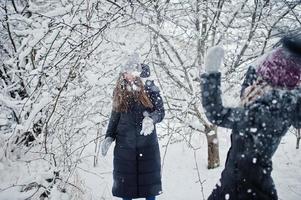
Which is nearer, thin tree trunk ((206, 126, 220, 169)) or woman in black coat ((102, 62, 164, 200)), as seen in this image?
woman in black coat ((102, 62, 164, 200))

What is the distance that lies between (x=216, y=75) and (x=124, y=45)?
3125 mm

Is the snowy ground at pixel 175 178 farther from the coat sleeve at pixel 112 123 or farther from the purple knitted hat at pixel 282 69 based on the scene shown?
the purple knitted hat at pixel 282 69

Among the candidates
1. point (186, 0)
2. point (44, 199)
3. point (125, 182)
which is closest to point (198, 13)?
point (186, 0)

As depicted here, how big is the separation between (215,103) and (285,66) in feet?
1.38

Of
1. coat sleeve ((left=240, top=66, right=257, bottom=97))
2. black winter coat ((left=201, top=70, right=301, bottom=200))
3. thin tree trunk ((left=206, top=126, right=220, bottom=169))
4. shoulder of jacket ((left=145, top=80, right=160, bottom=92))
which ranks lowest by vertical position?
thin tree trunk ((left=206, top=126, right=220, bottom=169))

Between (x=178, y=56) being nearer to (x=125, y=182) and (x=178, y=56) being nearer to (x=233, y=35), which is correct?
(x=233, y=35)

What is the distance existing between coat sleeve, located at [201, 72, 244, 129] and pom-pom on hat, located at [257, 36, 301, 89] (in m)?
0.25

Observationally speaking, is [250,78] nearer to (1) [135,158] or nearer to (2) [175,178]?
(1) [135,158]

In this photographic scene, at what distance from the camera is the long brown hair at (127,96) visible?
338 centimetres

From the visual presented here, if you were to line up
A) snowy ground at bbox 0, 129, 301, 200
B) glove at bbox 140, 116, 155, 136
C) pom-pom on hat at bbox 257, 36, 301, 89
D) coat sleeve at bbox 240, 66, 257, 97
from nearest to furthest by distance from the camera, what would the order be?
pom-pom on hat at bbox 257, 36, 301, 89 < coat sleeve at bbox 240, 66, 257, 97 < glove at bbox 140, 116, 155, 136 < snowy ground at bbox 0, 129, 301, 200

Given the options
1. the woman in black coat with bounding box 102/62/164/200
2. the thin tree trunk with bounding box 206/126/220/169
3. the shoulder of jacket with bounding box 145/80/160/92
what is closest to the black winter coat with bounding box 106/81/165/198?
the woman in black coat with bounding box 102/62/164/200

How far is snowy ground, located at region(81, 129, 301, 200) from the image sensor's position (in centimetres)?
466

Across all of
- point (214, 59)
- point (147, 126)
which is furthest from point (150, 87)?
point (214, 59)

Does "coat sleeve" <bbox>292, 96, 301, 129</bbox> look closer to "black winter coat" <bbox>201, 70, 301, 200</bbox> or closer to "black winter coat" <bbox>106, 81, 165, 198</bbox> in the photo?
"black winter coat" <bbox>201, 70, 301, 200</bbox>
